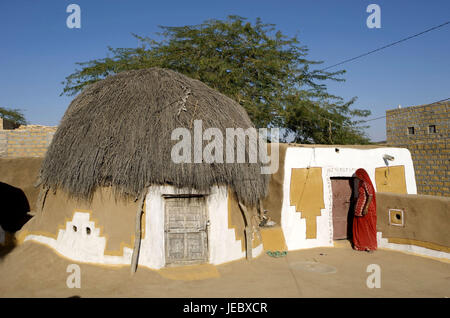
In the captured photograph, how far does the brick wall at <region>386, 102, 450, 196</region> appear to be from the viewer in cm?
1355

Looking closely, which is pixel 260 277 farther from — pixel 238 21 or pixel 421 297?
pixel 238 21

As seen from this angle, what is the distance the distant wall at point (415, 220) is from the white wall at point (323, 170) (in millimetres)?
1212

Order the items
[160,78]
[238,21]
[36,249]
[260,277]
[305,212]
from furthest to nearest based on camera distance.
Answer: [238,21] → [305,212] → [160,78] → [36,249] → [260,277]

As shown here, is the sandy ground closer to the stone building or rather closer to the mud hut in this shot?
the mud hut

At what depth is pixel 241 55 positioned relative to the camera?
14.5 m

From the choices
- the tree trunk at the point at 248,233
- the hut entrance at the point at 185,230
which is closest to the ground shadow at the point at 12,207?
the hut entrance at the point at 185,230

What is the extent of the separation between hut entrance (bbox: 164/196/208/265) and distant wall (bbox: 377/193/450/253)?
193 inches

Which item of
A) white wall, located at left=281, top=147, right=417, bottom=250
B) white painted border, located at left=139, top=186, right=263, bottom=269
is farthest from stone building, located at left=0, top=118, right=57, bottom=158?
white wall, located at left=281, top=147, right=417, bottom=250

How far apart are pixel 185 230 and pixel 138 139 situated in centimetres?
214

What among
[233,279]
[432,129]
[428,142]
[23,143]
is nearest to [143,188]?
[233,279]

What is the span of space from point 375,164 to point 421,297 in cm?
483

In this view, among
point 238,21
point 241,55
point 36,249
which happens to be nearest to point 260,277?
point 36,249

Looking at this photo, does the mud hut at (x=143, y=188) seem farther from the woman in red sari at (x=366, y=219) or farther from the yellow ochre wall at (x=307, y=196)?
the woman in red sari at (x=366, y=219)

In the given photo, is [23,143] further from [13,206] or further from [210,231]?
[210,231]
